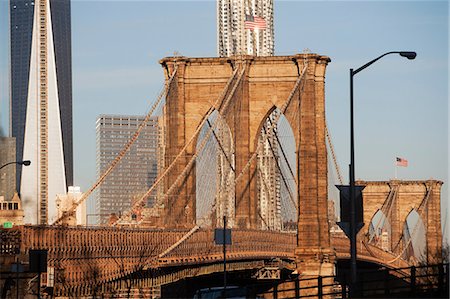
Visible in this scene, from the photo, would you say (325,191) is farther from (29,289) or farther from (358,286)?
(358,286)

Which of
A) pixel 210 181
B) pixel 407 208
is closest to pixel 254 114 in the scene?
pixel 210 181

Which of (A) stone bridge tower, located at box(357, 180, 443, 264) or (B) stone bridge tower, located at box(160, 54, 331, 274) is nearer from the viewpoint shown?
(B) stone bridge tower, located at box(160, 54, 331, 274)

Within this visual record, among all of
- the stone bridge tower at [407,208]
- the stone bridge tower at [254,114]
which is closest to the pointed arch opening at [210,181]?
the stone bridge tower at [254,114]

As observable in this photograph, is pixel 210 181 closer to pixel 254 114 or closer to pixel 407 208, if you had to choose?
pixel 254 114

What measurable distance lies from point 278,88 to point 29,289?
4970 centimetres

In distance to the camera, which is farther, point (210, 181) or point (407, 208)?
point (407, 208)

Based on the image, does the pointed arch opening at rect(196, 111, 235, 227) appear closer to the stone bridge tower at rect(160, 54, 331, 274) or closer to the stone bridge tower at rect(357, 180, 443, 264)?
the stone bridge tower at rect(160, 54, 331, 274)

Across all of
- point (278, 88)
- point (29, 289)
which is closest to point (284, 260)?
point (278, 88)

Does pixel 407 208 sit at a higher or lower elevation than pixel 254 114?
lower

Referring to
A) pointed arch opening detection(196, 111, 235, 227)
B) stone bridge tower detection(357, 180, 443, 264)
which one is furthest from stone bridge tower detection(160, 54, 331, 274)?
stone bridge tower detection(357, 180, 443, 264)

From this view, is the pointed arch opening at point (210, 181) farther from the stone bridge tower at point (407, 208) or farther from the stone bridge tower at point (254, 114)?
the stone bridge tower at point (407, 208)

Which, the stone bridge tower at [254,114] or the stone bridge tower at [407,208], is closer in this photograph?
the stone bridge tower at [254,114]

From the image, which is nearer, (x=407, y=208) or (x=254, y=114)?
(x=254, y=114)

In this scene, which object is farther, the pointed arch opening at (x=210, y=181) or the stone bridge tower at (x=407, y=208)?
the stone bridge tower at (x=407, y=208)
